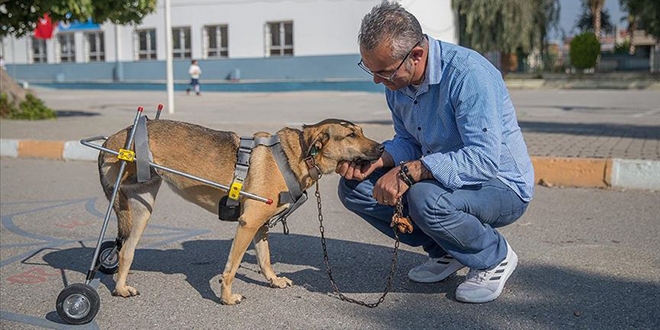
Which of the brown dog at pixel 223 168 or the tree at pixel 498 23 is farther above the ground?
the tree at pixel 498 23

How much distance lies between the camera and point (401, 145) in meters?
4.16

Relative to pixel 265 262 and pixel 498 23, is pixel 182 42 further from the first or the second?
pixel 265 262

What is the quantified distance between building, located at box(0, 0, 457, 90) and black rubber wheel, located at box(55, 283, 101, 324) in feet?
91.0

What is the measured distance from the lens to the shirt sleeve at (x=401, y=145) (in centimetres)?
410

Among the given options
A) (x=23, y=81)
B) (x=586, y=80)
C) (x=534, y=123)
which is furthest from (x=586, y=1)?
(x=534, y=123)

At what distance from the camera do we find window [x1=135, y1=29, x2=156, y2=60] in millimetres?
37406

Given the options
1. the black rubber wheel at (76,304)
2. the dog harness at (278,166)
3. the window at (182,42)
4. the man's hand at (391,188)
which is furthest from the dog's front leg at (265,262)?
the window at (182,42)

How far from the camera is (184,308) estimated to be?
3.88m

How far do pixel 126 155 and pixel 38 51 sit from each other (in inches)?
1627

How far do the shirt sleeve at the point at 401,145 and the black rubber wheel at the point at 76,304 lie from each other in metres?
1.77

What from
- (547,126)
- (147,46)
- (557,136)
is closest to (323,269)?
(557,136)

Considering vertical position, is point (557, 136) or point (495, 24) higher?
point (495, 24)

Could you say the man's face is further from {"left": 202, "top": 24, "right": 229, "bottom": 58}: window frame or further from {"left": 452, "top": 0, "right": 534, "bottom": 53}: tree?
{"left": 202, "top": 24, "right": 229, "bottom": 58}: window frame

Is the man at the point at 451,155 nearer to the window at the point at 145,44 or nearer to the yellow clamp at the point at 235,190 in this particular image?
the yellow clamp at the point at 235,190
